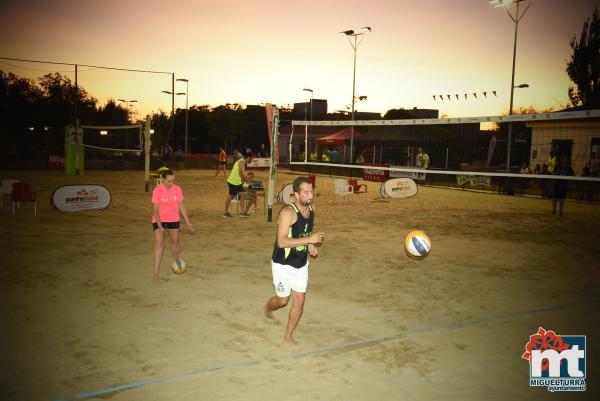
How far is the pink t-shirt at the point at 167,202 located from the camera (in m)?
7.21

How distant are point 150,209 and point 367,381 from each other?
40.9 ft

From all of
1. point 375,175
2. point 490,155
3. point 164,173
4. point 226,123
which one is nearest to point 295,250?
point 164,173

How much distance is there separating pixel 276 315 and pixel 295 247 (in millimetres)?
1674

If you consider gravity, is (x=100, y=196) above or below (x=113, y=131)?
below

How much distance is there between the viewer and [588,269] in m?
9.14

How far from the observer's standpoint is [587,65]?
1374 inches

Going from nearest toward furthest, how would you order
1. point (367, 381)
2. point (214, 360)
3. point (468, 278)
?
point (367, 381), point (214, 360), point (468, 278)

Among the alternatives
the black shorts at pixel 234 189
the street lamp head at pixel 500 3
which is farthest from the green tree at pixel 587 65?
the black shorts at pixel 234 189

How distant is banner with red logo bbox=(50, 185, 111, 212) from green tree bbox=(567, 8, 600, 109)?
3355 cm

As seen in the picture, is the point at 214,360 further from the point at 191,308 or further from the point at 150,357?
the point at 191,308

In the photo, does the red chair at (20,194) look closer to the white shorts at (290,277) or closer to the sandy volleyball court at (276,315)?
the sandy volleyball court at (276,315)

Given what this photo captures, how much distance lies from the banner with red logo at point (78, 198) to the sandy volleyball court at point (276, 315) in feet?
5.25

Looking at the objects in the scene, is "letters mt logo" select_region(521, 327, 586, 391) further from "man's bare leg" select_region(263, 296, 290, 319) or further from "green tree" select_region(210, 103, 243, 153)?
"green tree" select_region(210, 103, 243, 153)

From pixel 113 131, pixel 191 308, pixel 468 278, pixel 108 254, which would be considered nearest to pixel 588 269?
pixel 468 278
